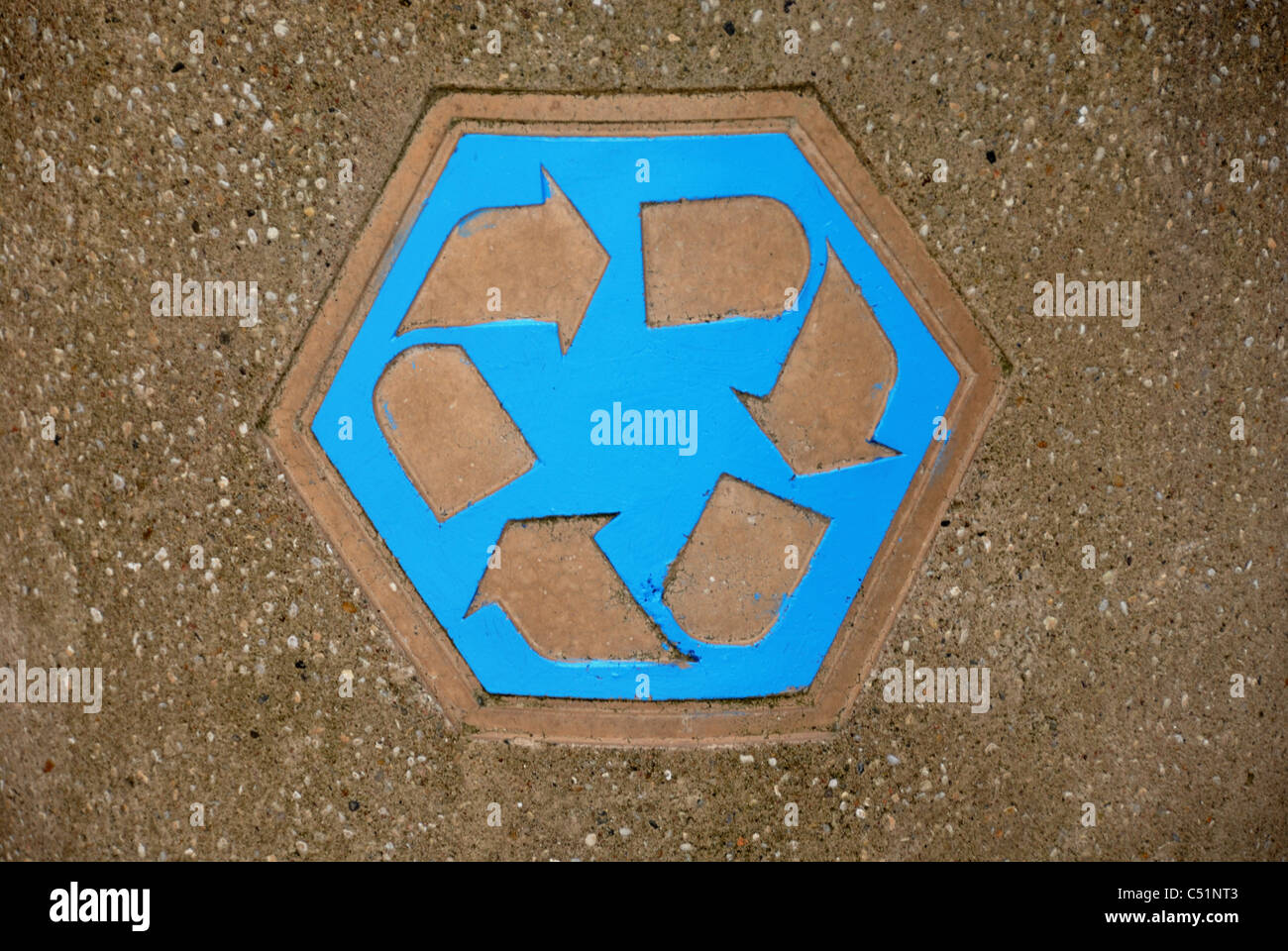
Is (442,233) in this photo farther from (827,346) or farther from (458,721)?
(458,721)

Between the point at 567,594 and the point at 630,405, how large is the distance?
2.69 ft

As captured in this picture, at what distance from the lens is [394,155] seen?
2561 millimetres

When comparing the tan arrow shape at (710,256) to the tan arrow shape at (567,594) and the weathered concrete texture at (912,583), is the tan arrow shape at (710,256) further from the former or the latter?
the tan arrow shape at (567,594)

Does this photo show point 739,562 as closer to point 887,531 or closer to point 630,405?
point 887,531

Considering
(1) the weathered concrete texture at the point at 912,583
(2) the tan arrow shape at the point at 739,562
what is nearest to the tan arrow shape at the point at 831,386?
(2) the tan arrow shape at the point at 739,562

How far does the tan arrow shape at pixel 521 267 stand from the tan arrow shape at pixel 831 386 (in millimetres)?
787

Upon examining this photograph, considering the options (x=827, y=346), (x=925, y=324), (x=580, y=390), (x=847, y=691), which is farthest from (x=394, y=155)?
(x=847, y=691)

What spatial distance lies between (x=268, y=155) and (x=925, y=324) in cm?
275

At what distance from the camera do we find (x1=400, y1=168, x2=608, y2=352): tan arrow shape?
8.32ft

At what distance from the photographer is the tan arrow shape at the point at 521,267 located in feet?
8.32

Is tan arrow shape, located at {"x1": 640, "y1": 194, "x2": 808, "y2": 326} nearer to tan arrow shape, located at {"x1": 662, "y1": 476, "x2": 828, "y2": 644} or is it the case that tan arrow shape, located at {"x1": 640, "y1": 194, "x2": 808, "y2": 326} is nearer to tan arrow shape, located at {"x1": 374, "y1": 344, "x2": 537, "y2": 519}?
tan arrow shape, located at {"x1": 662, "y1": 476, "x2": 828, "y2": 644}

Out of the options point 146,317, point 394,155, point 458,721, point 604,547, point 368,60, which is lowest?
point 458,721

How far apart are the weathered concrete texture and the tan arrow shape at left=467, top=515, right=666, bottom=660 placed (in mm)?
471

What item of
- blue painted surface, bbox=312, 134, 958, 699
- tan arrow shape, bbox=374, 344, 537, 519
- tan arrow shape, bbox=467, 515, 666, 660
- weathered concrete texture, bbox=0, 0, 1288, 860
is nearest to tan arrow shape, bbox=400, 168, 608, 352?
blue painted surface, bbox=312, 134, 958, 699
